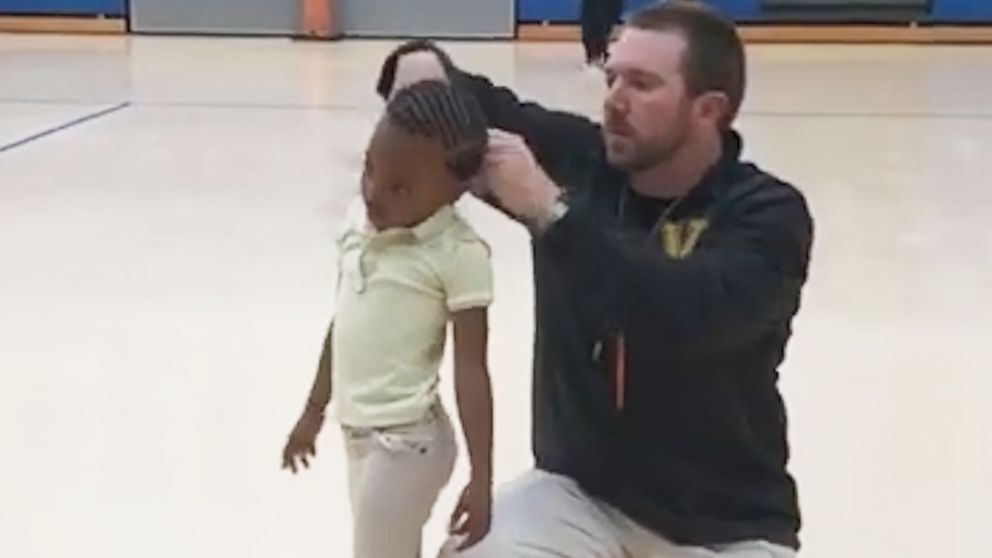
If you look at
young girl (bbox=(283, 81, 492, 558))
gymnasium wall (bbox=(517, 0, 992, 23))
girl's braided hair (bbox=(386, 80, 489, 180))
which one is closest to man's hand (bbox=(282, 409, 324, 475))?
young girl (bbox=(283, 81, 492, 558))

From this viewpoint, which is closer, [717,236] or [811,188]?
[717,236]

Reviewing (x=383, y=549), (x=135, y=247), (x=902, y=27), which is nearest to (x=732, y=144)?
(x=383, y=549)

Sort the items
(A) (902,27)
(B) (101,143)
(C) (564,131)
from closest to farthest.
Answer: (C) (564,131) < (B) (101,143) < (A) (902,27)

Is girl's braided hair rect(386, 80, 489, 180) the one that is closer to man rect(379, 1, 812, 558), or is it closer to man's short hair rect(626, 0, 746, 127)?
man rect(379, 1, 812, 558)

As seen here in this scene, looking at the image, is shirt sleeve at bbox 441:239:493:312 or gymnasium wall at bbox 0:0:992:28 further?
gymnasium wall at bbox 0:0:992:28

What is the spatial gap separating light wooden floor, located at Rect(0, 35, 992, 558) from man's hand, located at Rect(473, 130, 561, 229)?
1.33 meters

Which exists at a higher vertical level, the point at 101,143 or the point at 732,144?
the point at 732,144

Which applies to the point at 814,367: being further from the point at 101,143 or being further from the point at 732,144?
the point at 101,143

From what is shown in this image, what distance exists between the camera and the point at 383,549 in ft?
8.27

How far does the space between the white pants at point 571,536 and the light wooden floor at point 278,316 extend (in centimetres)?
85

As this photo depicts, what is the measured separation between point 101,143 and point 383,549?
6.27 m

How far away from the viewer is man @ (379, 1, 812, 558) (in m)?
2.42

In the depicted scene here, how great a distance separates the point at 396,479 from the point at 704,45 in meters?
0.73

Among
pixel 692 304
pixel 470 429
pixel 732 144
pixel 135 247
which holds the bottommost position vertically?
pixel 135 247
